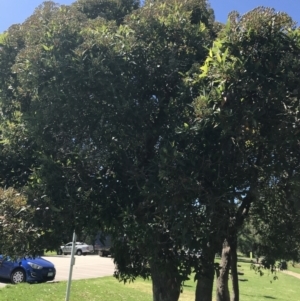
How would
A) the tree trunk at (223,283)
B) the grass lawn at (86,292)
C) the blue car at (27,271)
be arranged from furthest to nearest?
the blue car at (27,271) → the grass lawn at (86,292) → the tree trunk at (223,283)

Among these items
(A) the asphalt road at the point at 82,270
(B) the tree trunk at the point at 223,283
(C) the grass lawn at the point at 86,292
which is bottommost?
(C) the grass lawn at the point at 86,292

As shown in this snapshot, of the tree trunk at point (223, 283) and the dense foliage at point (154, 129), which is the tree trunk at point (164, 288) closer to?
the dense foliage at point (154, 129)

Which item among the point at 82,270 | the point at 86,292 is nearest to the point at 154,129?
the point at 86,292

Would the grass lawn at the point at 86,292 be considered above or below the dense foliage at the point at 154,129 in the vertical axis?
below

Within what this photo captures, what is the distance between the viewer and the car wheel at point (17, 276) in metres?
15.2

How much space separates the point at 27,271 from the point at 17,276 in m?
0.37

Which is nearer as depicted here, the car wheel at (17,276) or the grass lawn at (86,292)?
the grass lawn at (86,292)

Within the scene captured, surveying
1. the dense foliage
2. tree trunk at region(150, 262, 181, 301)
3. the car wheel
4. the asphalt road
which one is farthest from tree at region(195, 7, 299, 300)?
the car wheel

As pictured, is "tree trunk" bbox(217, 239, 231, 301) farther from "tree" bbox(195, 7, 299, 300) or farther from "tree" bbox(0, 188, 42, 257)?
"tree" bbox(0, 188, 42, 257)

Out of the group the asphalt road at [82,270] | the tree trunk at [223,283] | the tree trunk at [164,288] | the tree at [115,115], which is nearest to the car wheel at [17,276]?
the asphalt road at [82,270]

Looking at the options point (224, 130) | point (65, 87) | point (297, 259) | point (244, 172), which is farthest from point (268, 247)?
point (65, 87)

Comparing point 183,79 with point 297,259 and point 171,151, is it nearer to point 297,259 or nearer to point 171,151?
point 171,151

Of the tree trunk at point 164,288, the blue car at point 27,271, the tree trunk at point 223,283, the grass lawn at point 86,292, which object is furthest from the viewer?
the blue car at point 27,271

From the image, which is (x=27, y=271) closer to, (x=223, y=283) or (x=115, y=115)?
(x=223, y=283)
